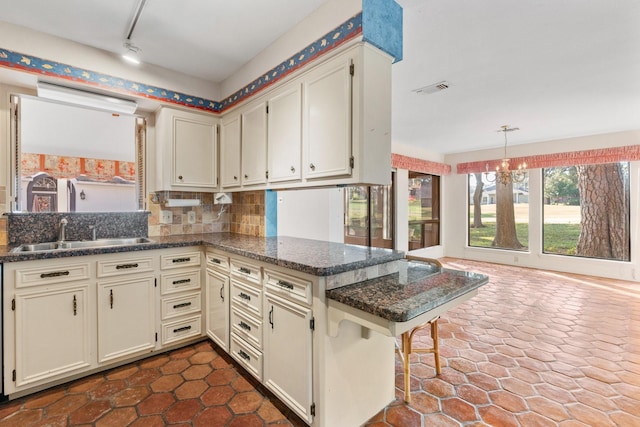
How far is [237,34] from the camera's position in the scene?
7.39 ft

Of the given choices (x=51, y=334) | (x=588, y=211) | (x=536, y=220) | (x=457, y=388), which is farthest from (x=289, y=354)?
(x=588, y=211)

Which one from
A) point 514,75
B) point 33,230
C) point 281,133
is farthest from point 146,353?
point 514,75

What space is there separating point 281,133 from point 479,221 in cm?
584

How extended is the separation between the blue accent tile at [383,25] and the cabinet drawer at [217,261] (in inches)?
71.2

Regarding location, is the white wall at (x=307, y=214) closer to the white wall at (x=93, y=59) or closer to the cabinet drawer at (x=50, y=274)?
the white wall at (x=93, y=59)

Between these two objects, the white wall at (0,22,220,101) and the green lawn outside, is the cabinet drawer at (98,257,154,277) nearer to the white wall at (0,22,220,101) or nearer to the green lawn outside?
the white wall at (0,22,220,101)

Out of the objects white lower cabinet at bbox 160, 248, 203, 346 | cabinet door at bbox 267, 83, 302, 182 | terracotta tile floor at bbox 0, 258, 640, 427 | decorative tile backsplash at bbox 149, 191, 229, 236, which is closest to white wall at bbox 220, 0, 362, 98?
cabinet door at bbox 267, 83, 302, 182

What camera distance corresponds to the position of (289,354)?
1683mm

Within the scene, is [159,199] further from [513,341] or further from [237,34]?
[513,341]

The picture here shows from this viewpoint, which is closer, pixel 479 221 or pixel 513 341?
pixel 513 341

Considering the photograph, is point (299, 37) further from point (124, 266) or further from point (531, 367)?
point (531, 367)

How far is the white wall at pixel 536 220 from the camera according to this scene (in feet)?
15.6

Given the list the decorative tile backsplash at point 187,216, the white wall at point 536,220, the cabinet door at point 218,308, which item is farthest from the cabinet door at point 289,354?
the white wall at point 536,220

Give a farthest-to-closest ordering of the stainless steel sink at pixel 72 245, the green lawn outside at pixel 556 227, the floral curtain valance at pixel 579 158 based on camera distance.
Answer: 1. the green lawn outside at pixel 556 227
2. the floral curtain valance at pixel 579 158
3. the stainless steel sink at pixel 72 245
